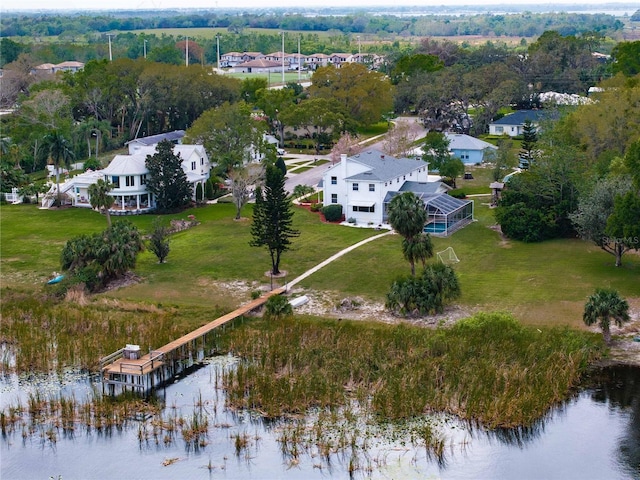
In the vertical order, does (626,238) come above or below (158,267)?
above

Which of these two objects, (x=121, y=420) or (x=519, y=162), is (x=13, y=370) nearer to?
(x=121, y=420)

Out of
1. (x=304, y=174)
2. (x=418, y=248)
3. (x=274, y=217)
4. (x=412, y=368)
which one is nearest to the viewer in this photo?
(x=412, y=368)

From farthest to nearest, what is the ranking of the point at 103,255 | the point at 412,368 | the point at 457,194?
the point at 457,194, the point at 103,255, the point at 412,368

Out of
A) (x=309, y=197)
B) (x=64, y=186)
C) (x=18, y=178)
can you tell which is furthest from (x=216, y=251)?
(x=18, y=178)

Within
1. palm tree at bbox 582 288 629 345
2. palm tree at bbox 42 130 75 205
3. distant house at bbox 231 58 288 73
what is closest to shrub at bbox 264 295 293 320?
palm tree at bbox 582 288 629 345

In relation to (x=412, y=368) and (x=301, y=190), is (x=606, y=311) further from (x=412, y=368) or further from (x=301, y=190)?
(x=301, y=190)

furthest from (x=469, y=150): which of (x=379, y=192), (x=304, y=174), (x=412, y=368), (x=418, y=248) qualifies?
(x=412, y=368)
